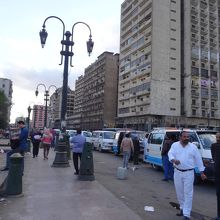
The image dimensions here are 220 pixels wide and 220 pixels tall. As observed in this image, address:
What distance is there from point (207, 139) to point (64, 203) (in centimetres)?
658

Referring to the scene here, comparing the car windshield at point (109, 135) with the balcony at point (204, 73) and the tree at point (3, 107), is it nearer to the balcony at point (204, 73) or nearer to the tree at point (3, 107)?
the balcony at point (204, 73)

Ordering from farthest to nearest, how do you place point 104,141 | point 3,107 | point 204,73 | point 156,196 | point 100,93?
point 100,93
point 3,107
point 204,73
point 104,141
point 156,196

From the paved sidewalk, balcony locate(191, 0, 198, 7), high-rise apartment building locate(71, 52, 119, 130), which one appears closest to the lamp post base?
the paved sidewalk

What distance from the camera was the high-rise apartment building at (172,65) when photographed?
72500 millimetres

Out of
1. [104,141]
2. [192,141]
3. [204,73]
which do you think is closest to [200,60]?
[204,73]

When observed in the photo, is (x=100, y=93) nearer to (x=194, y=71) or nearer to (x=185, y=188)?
(x=194, y=71)

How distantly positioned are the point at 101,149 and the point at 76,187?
1862 centimetres

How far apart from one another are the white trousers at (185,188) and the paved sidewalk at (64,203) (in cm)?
96

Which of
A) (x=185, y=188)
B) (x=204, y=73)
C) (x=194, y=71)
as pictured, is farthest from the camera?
(x=204, y=73)

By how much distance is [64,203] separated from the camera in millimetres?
7340

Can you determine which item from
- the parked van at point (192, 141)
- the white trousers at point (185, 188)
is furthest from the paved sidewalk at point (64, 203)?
the parked van at point (192, 141)

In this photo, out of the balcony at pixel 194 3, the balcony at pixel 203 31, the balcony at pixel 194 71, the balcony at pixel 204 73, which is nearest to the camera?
the balcony at pixel 194 71

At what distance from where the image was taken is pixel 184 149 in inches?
261

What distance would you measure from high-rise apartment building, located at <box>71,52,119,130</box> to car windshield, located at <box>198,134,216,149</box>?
8294 cm
